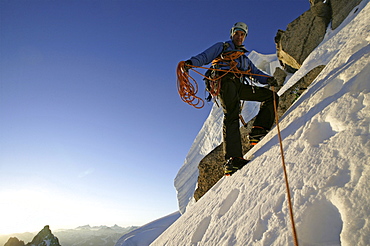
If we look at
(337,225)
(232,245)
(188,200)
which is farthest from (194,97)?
(188,200)

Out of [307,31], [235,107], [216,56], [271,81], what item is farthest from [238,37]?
[307,31]

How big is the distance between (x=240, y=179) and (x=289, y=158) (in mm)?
646

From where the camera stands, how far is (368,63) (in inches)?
68.6

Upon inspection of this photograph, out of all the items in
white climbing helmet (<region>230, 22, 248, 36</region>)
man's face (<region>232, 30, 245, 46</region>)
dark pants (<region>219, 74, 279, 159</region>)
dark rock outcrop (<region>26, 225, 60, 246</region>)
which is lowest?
dark rock outcrop (<region>26, 225, 60, 246</region>)

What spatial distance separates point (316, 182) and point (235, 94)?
77.4 inches

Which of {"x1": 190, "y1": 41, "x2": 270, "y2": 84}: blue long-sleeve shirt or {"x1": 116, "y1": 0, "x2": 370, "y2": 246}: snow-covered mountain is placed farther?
{"x1": 190, "y1": 41, "x2": 270, "y2": 84}: blue long-sleeve shirt

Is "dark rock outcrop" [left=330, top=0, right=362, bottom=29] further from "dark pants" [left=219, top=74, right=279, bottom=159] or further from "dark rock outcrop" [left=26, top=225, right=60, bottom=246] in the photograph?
"dark rock outcrop" [left=26, top=225, right=60, bottom=246]

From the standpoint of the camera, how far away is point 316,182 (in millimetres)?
1300

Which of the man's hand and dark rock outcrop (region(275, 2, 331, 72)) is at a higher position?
dark rock outcrop (region(275, 2, 331, 72))

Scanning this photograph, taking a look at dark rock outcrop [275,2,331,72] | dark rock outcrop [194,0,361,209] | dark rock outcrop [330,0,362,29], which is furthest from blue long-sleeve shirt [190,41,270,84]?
dark rock outcrop [275,2,331,72]

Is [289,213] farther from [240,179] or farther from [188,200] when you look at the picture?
[188,200]

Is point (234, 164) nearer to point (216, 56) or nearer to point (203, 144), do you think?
point (216, 56)

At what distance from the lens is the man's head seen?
3.30 metres

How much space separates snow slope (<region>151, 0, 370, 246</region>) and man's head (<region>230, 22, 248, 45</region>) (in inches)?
54.5
